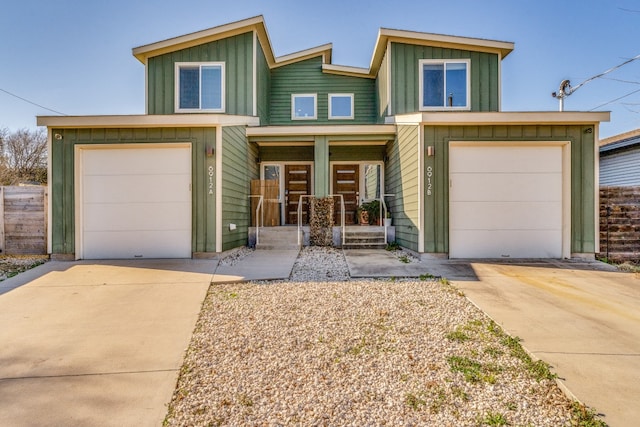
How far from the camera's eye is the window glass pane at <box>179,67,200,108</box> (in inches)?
362

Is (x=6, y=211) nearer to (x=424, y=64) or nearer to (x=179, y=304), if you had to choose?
(x=179, y=304)

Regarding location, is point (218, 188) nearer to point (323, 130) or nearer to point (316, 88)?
point (323, 130)

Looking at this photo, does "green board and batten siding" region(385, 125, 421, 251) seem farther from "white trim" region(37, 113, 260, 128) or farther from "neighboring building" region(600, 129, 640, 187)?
"neighboring building" region(600, 129, 640, 187)

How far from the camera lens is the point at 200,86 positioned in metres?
9.23

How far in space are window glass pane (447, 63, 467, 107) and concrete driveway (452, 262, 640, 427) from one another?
16.4ft

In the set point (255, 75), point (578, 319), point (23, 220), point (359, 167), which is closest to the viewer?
point (578, 319)

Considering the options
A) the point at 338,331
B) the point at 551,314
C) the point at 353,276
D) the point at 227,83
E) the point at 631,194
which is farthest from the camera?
the point at 227,83

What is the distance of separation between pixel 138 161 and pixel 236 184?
6.69 feet

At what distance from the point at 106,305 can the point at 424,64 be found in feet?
30.1

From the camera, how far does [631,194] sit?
657 centimetres

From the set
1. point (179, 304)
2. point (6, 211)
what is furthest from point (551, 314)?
point (6, 211)

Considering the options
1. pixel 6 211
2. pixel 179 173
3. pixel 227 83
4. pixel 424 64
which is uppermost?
pixel 424 64

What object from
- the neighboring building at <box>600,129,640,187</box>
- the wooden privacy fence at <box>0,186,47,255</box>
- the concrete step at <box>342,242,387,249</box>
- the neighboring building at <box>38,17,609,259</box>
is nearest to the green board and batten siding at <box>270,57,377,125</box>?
the neighboring building at <box>38,17,609,259</box>

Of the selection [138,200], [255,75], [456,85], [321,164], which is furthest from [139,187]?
[456,85]
